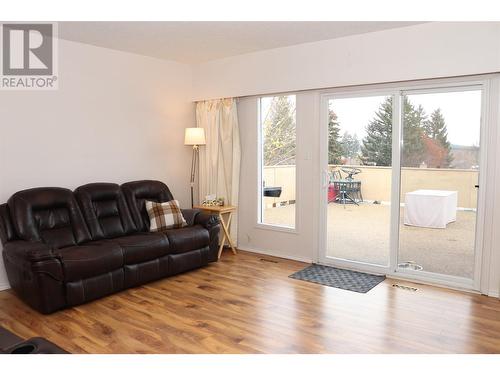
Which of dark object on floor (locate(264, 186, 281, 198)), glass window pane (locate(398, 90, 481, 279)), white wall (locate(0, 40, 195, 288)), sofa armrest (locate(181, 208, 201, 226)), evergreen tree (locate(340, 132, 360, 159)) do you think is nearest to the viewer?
glass window pane (locate(398, 90, 481, 279))

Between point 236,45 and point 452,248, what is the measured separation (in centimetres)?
330

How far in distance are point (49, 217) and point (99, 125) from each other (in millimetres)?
1312

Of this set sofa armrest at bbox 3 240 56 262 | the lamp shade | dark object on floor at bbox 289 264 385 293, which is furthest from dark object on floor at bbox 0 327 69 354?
the lamp shade

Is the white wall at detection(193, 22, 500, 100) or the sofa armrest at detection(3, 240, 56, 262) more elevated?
the white wall at detection(193, 22, 500, 100)

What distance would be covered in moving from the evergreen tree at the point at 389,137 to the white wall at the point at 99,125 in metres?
2.67

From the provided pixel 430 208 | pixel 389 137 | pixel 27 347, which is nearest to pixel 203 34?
pixel 389 137

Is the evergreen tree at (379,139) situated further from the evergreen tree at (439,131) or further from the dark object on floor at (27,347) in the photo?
the dark object on floor at (27,347)

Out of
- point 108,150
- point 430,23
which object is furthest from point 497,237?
point 108,150

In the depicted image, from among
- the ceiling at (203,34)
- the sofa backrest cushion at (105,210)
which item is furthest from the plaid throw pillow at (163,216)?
the ceiling at (203,34)

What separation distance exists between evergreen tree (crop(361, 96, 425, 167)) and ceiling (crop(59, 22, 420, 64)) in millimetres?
860

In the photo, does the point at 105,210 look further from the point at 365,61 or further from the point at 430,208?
the point at 430,208

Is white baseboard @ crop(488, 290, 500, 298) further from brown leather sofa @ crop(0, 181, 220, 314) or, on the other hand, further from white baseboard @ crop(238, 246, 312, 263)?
brown leather sofa @ crop(0, 181, 220, 314)

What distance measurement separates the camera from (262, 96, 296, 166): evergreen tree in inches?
210

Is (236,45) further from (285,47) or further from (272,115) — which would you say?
(272,115)
